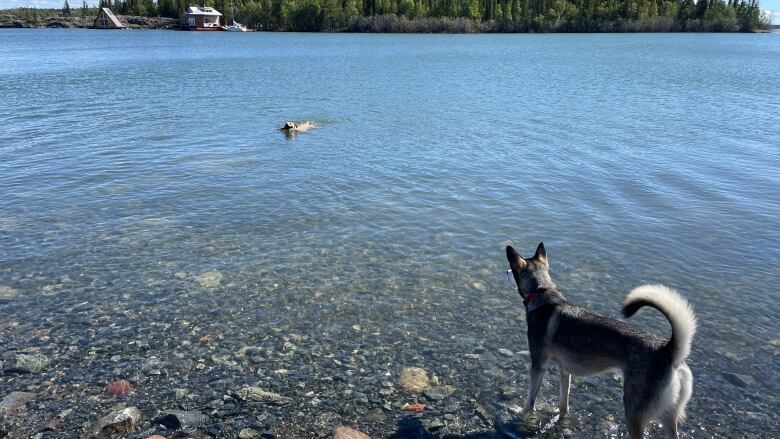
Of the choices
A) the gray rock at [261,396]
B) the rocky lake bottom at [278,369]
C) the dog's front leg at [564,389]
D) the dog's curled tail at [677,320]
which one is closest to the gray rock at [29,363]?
the rocky lake bottom at [278,369]

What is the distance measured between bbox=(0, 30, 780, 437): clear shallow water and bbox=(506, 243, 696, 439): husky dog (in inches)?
52.3

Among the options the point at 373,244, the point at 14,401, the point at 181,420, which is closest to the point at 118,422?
the point at 181,420

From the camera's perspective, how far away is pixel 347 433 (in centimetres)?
701

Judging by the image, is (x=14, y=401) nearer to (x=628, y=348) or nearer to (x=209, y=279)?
(x=209, y=279)

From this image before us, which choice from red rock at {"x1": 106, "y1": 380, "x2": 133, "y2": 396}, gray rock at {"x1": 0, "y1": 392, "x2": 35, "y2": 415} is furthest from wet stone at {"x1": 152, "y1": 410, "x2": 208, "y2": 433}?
gray rock at {"x1": 0, "y1": 392, "x2": 35, "y2": 415}

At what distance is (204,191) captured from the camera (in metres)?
17.9

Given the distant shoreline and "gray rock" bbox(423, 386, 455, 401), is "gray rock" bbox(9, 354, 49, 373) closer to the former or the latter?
"gray rock" bbox(423, 386, 455, 401)

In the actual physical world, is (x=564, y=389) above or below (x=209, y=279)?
above

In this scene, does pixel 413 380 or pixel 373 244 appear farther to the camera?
pixel 373 244

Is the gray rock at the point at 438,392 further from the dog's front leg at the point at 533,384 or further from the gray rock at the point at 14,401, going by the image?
the gray rock at the point at 14,401

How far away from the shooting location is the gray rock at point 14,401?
726cm

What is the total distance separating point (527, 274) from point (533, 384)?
1395mm

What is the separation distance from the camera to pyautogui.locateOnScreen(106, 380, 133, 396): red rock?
25.2ft

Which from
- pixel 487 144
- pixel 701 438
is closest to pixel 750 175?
pixel 487 144
